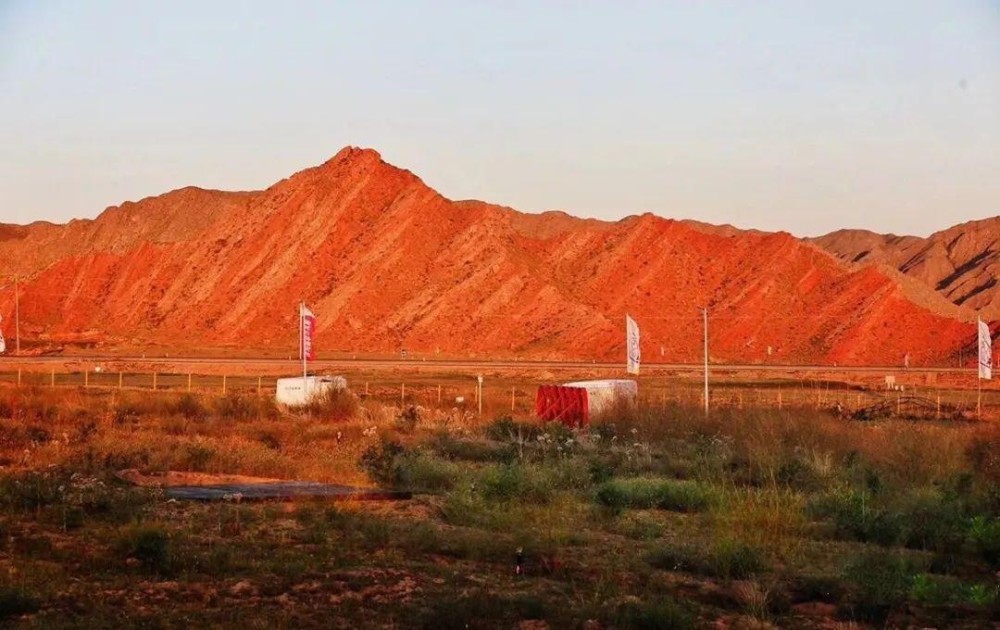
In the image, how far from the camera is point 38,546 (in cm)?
1429

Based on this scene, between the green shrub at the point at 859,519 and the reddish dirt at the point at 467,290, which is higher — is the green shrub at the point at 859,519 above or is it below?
below

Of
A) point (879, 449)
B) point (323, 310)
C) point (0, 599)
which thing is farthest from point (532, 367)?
point (0, 599)

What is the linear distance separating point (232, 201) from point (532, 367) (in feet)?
305

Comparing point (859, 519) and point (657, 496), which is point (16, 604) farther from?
point (657, 496)

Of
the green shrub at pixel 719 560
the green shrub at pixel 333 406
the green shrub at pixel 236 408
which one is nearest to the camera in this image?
the green shrub at pixel 719 560

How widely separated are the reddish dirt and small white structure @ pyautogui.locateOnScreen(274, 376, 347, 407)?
5843 cm

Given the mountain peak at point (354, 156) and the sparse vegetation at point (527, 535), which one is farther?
the mountain peak at point (354, 156)

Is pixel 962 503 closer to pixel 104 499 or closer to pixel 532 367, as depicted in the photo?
pixel 104 499

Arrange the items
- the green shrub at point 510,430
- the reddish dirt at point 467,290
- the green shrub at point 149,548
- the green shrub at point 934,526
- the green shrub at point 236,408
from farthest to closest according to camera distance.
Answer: the reddish dirt at point 467,290 < the green shrub at point 236,408 < the green shrub at point 510,430 < the green shrub at point 934,526 < the green shrub at point 149,548

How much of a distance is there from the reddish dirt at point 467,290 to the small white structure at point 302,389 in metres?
58.4

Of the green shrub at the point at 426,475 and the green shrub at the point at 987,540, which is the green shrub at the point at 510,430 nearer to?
the green shrub at the point at 426,475

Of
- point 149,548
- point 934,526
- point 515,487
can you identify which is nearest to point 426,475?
point 515,487

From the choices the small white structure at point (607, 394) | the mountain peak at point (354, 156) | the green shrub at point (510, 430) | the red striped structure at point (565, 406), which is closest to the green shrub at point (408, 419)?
the green shrub at point (510, 430)

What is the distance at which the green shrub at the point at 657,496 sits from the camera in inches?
768
